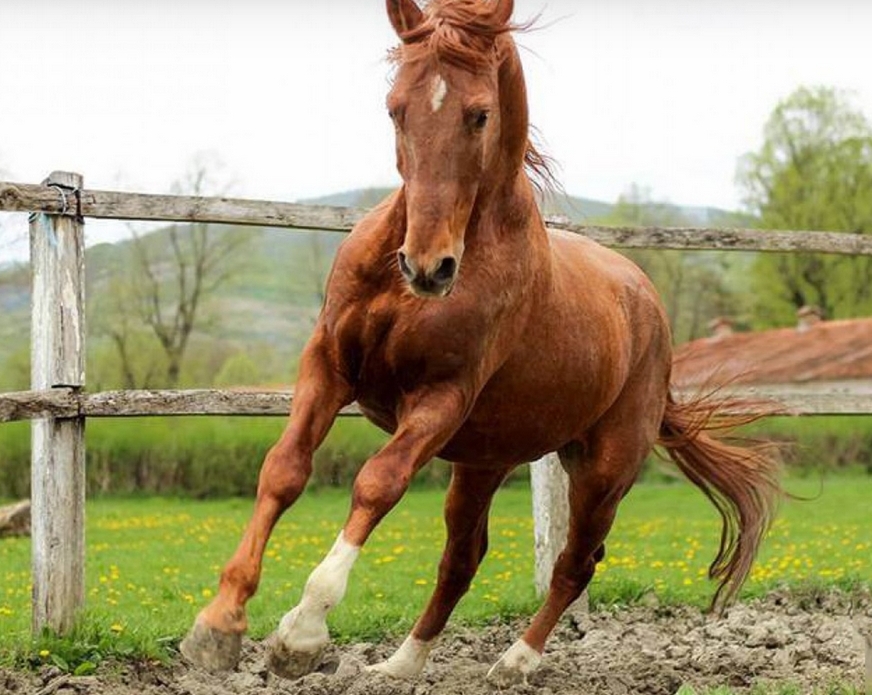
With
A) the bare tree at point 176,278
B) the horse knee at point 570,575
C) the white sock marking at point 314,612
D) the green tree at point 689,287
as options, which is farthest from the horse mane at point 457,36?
the green tree at point 689,287

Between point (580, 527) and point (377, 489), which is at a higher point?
point (377, 489)

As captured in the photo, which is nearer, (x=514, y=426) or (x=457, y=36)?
(x=457, y=36)

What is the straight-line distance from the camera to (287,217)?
583 centimetres

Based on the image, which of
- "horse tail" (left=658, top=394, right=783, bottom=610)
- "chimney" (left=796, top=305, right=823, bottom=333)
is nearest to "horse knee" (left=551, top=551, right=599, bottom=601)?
"horse tail" (left=658, top=394, right=783, bottom=610)

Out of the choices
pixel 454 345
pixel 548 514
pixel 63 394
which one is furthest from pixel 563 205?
pixel 454 345

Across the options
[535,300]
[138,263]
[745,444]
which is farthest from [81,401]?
[138,263]

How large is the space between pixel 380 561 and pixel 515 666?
592cm

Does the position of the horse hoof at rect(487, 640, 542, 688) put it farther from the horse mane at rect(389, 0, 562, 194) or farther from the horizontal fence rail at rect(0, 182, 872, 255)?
the horse mane at rect(389, 0, 562, 194)

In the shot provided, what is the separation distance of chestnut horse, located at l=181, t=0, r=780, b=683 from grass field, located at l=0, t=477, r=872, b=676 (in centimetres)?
157

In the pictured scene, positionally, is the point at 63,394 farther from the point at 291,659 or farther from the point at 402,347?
the point at 291,659

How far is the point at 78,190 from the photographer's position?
17.5 feet

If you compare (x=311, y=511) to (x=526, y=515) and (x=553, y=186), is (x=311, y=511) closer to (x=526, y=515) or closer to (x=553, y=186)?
(x=526, y=515)

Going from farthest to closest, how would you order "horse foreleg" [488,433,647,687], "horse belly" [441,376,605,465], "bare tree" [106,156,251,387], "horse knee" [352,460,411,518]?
"bare tree" [106,156,251,387], "horse foreleg" [488,433,647,687], "horse belly" [441,376,605,465], "horse knee" [352,460,411,518]

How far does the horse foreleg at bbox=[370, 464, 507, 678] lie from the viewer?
4938mm
